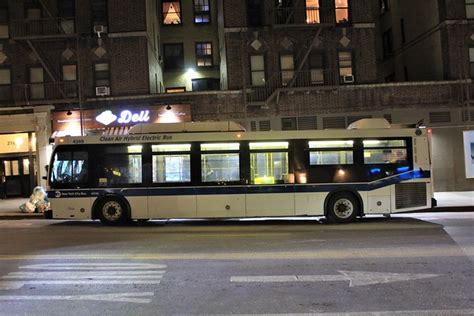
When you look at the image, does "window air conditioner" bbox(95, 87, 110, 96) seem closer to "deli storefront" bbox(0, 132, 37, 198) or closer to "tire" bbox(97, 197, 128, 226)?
"deli storefront" bbox(0, 132, 37, 198)

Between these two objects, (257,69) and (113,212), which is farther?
(257,69)

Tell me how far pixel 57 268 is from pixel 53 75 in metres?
17.7

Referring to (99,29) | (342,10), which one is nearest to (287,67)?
(342,10)

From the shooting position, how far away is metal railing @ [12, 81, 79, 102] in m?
23.9

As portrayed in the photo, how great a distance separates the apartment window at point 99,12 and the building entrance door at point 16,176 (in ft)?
24.7

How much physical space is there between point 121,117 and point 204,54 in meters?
8.81

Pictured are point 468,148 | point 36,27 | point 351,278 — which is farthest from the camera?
point 36,27

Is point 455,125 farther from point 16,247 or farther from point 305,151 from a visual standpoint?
point 16,247

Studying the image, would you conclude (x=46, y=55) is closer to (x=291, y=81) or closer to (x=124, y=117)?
(x=124, y=117)

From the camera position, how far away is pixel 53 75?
24109 mm

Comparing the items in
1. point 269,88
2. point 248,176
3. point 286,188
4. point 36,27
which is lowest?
point 286,188

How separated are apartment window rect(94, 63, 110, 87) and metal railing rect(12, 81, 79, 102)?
98 cm

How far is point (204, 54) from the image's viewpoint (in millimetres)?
30406

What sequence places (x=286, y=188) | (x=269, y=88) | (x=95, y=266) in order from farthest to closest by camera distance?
(x=269, y=88), (x=286, y=188), (x=95, y=266)
